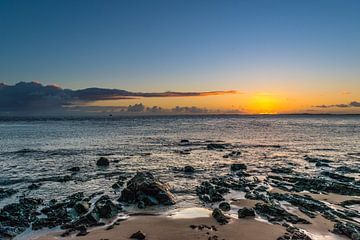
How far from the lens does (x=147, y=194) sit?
22.8 meters

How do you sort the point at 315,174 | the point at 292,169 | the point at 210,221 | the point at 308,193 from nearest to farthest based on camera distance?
the point at 210,221 → the point at 308,193 → the point at 315,174 → the point at 292,169

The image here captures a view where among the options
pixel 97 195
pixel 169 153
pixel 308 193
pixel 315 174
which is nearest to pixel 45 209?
pixel 97 195

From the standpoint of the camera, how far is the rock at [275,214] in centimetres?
1861

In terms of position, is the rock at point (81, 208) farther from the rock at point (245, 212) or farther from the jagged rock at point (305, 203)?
the jagged rock at point (305, 203)

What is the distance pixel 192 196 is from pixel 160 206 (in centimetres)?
345

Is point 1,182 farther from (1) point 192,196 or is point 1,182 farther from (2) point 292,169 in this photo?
(2) point 292,169

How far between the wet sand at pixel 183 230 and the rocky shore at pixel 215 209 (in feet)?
0.16

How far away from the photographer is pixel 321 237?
16.2 m

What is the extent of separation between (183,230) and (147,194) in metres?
6.50

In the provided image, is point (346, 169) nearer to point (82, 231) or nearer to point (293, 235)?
point (293, 235)

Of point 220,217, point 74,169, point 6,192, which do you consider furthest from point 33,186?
point 220,217

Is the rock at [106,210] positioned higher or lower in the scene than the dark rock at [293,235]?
lower

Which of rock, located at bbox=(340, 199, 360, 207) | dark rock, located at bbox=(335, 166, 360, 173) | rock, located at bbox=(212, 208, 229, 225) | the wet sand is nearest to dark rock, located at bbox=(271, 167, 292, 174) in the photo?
dark rock, located at bbox=(335, 166, 360, 173)

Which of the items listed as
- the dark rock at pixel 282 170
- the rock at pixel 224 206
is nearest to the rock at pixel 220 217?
the rock at pixel 224 206
